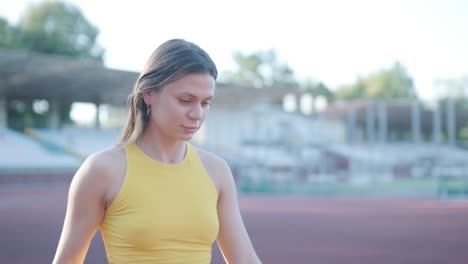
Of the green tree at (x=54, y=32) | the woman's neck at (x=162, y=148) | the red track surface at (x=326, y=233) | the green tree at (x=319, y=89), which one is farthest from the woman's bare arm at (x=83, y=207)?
the green tree at (x=319, y=89)

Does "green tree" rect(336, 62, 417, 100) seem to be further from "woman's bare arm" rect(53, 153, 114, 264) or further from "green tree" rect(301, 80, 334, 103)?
"woman's bare arm" rect(53, 153, 114, 264)

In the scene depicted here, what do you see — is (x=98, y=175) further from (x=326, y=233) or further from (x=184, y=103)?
(x=326, y=233)

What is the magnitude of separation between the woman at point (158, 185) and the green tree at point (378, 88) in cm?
7861

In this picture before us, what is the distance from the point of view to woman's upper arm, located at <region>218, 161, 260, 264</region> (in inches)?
63.8

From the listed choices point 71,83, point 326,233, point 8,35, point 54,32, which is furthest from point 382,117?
point 326,233

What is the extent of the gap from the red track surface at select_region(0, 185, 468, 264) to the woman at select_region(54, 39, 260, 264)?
270 inches

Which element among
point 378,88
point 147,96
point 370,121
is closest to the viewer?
point 147,96

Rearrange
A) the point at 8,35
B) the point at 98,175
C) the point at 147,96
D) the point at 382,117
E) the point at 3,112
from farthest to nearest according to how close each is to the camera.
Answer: the point at 8,35 → the point at 382,117 → the point at 3,112 → the point at 147,96 → the point at 98,175

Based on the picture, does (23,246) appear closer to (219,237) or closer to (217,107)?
(219,237)

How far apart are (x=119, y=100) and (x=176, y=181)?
41450 millimetres

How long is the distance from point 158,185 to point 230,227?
29cm

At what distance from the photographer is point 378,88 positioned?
79938mm

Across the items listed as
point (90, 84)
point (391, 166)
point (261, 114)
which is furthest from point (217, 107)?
point (391, 166)

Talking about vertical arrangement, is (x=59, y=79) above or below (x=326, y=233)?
above
